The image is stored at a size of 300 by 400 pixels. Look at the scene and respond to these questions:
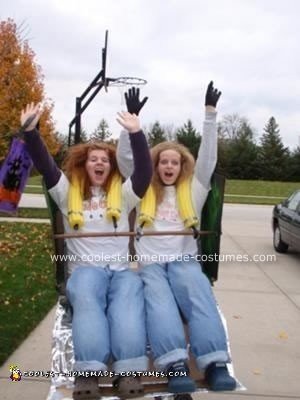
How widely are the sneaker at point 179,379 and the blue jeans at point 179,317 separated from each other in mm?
36

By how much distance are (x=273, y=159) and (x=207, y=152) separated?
159 ft

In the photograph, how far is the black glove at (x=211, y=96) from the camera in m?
3.55

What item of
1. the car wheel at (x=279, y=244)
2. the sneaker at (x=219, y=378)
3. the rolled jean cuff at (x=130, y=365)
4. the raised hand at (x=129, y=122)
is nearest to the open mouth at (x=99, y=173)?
the raised hand at (x=129, y=122)

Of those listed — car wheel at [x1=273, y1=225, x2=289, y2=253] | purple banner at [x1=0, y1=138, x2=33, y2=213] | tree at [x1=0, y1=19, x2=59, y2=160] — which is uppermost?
tree at [x1=0, y1=19, x2=59, y2=160]

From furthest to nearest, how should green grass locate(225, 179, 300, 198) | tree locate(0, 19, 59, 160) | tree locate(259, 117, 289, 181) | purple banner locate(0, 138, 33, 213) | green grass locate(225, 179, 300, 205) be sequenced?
tree locate(259, 117, 289, 181)
green grass locate(225, 179, 300, 198)
green grass locate(225, 179, 300, 205)
tree locate(0, 19, 59, 160)
purple banner locate(0, 138, 33, 213)

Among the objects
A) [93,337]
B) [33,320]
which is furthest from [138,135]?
[33,320]

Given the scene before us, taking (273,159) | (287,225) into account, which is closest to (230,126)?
(273,159)

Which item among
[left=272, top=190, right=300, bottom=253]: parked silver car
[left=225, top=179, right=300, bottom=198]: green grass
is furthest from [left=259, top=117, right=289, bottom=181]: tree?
[left=272, top=190, right=300, bottom=253]: parked silver car

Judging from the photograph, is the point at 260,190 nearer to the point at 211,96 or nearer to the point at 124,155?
the point at 124,155

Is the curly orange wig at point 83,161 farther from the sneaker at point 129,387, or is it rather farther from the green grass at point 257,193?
the green grass at point 257,193

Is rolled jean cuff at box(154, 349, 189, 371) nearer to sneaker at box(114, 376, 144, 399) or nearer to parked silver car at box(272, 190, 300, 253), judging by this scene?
sneaker at box(114, 376, 144, 399)

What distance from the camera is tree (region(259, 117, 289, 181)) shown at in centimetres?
4934

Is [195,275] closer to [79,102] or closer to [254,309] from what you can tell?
[254,309]

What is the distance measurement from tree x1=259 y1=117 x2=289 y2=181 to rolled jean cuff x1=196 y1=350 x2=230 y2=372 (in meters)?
47.5
